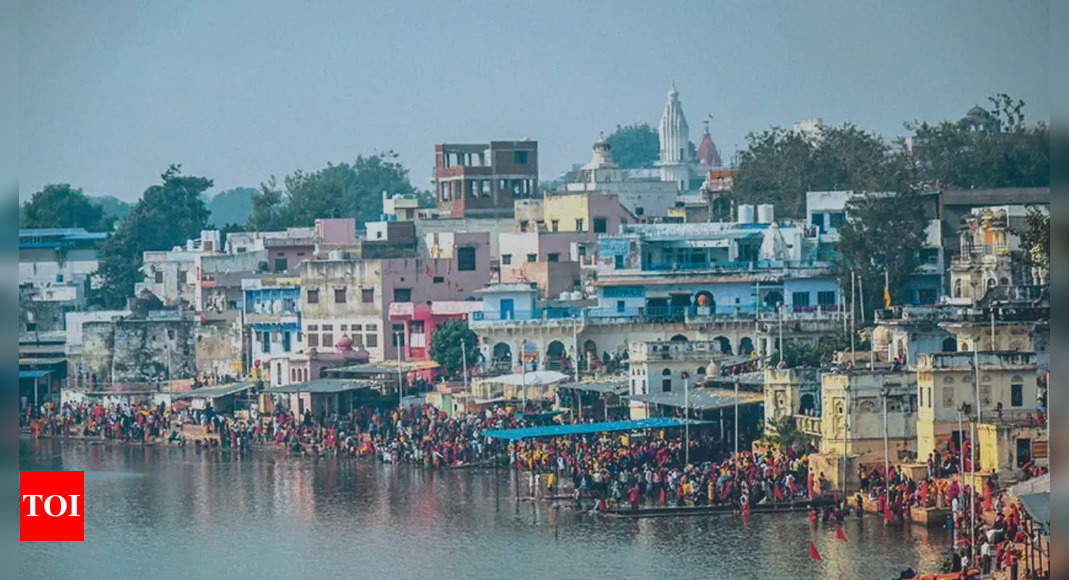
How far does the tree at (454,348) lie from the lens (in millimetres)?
34594

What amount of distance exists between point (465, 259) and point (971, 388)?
658 inches

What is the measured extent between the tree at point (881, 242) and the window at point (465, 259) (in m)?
6.56

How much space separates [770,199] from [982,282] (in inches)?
557

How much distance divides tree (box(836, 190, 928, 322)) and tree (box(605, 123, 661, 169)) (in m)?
53.1

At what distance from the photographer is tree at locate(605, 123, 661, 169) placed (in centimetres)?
9012

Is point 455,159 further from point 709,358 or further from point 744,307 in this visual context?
point 709,358

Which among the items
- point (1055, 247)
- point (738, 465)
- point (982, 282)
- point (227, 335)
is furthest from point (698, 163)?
point (1055, 247)

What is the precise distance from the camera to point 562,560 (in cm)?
2117

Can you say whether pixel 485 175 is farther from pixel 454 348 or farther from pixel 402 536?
pixel 402 536

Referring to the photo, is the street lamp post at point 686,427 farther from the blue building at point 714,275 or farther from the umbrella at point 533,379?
the blue building at point 714,275

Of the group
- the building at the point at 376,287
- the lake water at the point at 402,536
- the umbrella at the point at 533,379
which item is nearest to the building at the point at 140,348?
the building at the point at 376,287

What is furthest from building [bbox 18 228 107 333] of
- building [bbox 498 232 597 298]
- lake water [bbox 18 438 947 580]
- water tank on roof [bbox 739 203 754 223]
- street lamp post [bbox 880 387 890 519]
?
street lamp post [bbox 880 387 890 519]

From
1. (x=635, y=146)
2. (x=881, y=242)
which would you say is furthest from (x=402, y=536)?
(x=635, y=146)

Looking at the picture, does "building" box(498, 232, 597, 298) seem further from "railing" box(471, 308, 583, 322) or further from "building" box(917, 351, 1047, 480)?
"building" box(917, 351, 1047, 480)
